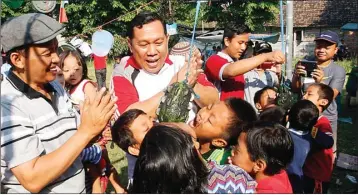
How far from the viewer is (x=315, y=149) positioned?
321 cm

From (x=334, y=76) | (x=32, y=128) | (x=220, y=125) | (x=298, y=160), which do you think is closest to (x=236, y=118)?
(x=220, y=125)

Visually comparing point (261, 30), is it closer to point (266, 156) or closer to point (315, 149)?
point (315, 149)

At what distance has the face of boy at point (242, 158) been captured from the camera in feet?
6.89

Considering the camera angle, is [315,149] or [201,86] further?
[315,149]

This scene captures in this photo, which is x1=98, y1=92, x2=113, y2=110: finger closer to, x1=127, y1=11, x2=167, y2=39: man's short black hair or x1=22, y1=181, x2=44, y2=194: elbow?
x1=22, y1=181, x2=44, y2=194: elbow

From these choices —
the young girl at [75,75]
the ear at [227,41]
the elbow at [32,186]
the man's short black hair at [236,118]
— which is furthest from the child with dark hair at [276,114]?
the elbow at [32,186]

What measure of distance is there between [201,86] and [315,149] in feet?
4.92

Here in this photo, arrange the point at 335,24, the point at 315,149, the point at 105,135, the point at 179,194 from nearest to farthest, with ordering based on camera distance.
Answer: the point at 179,194 < the point at 105,135 < the point at 315,149 < the point at 335,24

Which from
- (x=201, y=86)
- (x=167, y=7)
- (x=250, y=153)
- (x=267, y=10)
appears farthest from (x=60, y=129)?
(x=267, y=10)

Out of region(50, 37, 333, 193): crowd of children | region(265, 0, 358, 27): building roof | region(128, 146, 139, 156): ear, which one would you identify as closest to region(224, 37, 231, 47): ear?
region(50, 37, 333, 193): crowd of children

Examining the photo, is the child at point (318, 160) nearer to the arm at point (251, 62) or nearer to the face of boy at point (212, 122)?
the arm at point (251, 62)

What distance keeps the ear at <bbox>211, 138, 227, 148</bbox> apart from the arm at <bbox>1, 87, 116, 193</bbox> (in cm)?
77

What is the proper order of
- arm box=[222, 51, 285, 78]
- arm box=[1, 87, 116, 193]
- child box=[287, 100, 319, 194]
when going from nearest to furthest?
1. arm box=[1, 87, 116, 193]
2. arm box=[222, 51, 285, 78]
3. child box=[287, 100, 319, 194]

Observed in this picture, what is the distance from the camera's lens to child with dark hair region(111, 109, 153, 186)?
6.85ft
